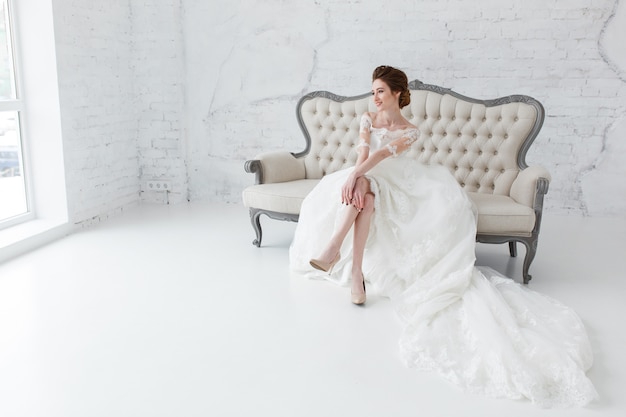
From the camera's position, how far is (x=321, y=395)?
235 cm

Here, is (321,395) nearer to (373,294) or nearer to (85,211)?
(373,294)

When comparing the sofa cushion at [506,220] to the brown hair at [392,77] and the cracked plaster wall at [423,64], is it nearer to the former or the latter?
the brown hair at [392,77]

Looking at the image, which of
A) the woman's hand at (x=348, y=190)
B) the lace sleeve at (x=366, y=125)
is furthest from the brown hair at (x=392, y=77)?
the woman's hand at (x=348, y=190)

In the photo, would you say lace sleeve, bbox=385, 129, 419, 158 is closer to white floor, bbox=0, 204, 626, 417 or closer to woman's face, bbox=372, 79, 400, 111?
woman's face, bbox=372, 79, 400, 111

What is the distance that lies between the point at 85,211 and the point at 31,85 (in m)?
1.08

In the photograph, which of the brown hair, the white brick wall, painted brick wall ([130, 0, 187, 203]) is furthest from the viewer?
painted brick wall ([130, 0, 187, 203])

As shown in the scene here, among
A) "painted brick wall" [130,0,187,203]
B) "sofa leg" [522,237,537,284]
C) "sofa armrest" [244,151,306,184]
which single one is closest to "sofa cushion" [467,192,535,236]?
"sofa leg" [522,237,537,284]

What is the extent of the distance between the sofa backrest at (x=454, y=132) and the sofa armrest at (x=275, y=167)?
10 centimetres

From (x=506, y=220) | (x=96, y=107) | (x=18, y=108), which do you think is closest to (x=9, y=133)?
(x=18, y=108)

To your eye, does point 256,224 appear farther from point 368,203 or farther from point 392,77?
point 392,77

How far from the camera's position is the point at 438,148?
444cm

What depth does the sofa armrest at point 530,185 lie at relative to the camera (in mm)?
3758

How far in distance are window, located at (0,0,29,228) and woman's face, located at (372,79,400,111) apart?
9.04 ft

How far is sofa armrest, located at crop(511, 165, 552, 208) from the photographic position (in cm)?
376
